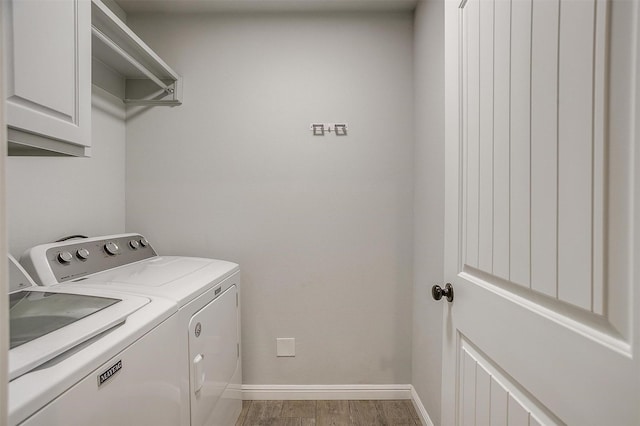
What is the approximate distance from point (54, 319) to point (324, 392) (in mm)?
1721

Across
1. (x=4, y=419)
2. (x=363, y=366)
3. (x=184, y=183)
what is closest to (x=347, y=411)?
(x=363, y=366)

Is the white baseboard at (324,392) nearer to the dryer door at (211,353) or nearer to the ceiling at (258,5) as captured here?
the dryer door at (211,353)

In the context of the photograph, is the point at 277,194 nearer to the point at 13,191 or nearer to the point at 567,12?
the point at 13,191

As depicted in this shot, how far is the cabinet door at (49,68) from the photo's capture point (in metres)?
0.83

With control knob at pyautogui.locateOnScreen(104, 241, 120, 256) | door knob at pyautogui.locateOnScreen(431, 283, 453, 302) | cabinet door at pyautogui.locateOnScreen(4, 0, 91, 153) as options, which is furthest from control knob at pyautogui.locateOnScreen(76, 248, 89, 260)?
door knob at pyautogui.locateOnScreen(431, 283, 453, 302)

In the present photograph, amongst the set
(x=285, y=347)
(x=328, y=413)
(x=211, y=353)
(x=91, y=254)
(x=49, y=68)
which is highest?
(x=49, y=68)

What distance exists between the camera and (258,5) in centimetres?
202

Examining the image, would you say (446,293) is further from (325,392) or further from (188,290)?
(325,392)

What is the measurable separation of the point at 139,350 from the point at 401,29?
7.30 ft

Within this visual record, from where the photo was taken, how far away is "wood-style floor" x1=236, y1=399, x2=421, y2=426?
1.88 m

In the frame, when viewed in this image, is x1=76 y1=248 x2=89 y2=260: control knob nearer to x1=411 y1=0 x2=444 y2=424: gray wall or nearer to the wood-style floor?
the wood-style floor

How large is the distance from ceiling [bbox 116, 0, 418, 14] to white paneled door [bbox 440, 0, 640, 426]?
1.23 metres

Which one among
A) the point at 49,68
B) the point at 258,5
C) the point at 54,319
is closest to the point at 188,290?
the point at 54,319

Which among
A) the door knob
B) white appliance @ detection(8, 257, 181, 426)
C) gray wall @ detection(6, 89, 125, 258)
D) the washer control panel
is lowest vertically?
white appliance @ detection(8, 257, 181, 426)
